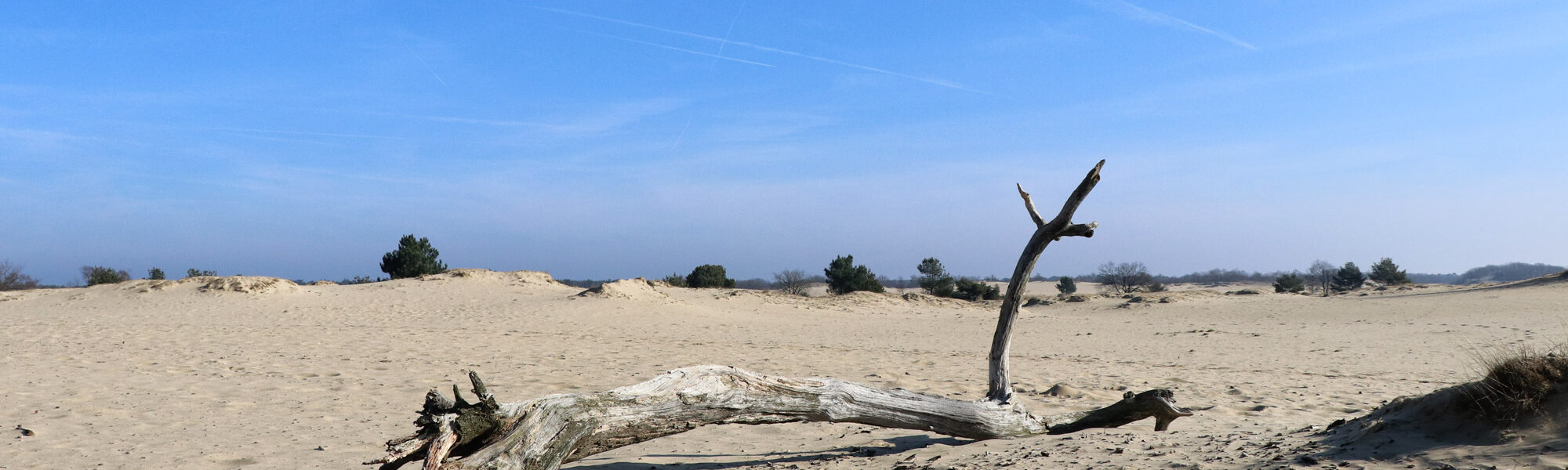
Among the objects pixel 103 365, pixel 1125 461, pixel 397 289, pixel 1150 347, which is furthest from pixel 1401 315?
pixel 397 289

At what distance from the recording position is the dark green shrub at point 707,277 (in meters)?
36.1

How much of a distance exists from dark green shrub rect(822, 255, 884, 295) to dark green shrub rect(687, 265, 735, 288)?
16.3 ft

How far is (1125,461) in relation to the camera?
506 cm

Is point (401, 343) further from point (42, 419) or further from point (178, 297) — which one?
point (178, 297)

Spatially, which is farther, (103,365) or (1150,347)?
(1150,347)

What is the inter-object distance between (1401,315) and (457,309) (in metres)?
24.8

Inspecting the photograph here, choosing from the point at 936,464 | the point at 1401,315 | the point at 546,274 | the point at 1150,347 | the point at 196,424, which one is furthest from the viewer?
the point at 546,274

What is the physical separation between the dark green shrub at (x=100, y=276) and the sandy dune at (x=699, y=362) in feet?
17.8

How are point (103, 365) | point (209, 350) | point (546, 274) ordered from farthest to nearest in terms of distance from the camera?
point (546, 274), point (209, 350), point (103, 365)

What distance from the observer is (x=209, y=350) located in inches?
512

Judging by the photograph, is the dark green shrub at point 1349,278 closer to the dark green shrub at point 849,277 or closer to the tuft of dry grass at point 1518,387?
the dark green shrub at point 849,277

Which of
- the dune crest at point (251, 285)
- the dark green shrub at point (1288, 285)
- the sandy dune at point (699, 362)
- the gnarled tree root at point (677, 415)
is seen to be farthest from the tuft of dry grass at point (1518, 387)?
the dark green shrub at point (1288, 285)

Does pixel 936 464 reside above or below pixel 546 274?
below

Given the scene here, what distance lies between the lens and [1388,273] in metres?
41.0
